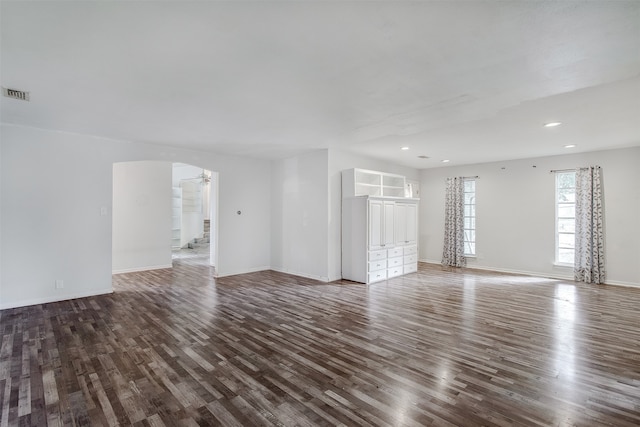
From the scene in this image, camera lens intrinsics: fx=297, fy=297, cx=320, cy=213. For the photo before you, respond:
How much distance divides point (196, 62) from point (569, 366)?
4.21m

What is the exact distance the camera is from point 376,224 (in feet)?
19.5

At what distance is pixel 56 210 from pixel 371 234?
5.24 meters

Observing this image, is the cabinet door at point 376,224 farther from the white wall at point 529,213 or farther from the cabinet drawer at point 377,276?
the white wall at point 529,213

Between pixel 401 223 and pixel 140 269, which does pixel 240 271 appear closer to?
pixel 140 269

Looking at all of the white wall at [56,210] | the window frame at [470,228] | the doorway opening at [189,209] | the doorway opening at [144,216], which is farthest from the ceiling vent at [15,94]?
the window frame at [470,228]

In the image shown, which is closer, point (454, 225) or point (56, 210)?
point (56, 210)

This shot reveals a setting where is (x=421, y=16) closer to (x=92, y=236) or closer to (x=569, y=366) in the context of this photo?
(x=569, y=366)

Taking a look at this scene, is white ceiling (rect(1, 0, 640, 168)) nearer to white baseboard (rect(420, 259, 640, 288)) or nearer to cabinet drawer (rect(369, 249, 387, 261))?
cabinet drawer (rect(369, 249, 387, 261))

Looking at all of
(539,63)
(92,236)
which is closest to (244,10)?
(539,63)

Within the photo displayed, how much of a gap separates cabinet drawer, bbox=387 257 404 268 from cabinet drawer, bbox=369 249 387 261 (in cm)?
21

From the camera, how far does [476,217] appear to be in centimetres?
768

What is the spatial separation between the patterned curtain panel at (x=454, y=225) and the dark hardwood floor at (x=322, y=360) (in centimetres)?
292

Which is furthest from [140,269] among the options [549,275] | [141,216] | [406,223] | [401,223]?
[549,275]

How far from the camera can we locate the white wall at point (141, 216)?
6.82 m
